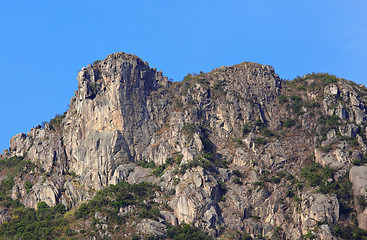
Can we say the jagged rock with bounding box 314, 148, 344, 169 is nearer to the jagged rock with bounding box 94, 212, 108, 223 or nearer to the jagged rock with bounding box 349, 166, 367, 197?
the jagged rock with bounding box 349, 166, 367, 197

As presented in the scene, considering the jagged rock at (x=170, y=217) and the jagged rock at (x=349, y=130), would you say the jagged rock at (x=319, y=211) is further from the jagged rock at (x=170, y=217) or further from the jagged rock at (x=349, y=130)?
the jagged rock at (x=170, y=217)

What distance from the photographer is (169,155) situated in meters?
175

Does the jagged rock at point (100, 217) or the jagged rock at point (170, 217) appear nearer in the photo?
the jagged rock at point (170, 217)

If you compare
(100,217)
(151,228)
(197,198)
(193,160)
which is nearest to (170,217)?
(151,228)

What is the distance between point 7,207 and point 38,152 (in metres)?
17.8

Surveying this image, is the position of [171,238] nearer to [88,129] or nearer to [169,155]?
[169,155]

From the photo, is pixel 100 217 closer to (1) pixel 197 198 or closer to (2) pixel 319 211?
(1) pixel 197 198

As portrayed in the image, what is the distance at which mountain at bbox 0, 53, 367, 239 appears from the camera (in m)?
157

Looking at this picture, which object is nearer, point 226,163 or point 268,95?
point 226,163

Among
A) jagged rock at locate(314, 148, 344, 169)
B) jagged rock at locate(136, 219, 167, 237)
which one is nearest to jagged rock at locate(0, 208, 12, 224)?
jagged rock at locate(136, 219, 167, 237)

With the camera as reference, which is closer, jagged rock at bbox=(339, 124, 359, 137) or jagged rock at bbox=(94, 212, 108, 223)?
jagged rock at bbox=(94, 212, 108, 223)

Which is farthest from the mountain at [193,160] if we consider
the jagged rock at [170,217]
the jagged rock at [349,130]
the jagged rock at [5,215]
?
the jagged rock at [5,215]

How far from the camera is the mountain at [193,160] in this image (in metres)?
157

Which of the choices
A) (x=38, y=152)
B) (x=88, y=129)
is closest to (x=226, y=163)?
(x=88, y=129)
